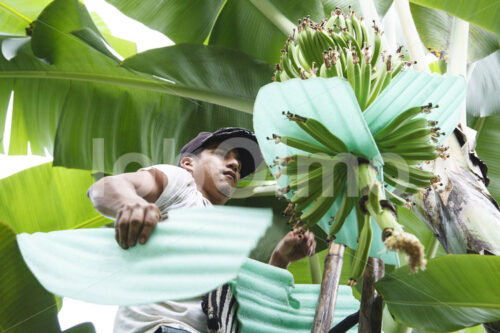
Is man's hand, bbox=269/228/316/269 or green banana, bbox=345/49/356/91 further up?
green banana, bbox=345/49/356/91

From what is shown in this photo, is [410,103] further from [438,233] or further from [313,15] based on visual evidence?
[313,15]

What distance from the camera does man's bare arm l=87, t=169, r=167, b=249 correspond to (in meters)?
0.88

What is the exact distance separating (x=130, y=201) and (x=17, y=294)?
646mm

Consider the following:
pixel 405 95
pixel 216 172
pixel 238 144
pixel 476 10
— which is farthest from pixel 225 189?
pixel 476 10

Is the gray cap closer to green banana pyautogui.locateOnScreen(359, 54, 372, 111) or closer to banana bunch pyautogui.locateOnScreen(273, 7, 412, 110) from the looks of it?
banana bunch pyautogui.locateOnScreen(273, 7, 412, 110)

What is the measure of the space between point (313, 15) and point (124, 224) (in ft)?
5.14

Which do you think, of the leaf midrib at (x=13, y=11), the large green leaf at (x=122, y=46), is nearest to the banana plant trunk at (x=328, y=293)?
the large green leaf at (x=122, y=46)

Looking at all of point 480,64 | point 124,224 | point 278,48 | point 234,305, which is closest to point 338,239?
point 234,305

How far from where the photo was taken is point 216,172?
1676 mm

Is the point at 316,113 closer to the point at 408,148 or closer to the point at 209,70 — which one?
the point at 408,148

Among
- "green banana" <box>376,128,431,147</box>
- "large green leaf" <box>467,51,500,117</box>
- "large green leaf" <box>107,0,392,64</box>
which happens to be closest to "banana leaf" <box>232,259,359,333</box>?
"green banana" <box>376,128,431,147</box>

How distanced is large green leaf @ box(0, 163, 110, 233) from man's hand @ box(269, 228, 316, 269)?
889 millimetres

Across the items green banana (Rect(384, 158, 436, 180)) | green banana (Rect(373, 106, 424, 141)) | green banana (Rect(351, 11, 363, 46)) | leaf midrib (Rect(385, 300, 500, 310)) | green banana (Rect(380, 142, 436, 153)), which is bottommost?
leaf midrib (Rect(385, 300, 500, 310))

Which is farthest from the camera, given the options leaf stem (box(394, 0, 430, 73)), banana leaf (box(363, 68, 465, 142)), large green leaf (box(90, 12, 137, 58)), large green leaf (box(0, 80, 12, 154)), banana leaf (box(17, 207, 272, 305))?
large green leaf (box(90, 12, 137, 58))
